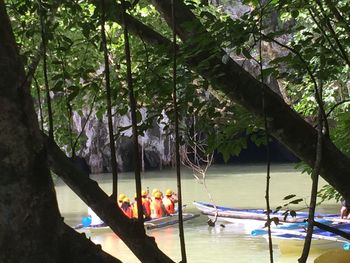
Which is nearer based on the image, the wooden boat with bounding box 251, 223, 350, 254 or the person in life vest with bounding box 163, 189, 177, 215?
the wooden boat with bounding box 251, 223, 350, 254

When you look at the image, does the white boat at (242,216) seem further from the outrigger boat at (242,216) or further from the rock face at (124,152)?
the rock face at (124,152)

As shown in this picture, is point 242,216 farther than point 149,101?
Yes

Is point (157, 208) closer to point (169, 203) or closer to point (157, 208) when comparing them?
point (157, 208)

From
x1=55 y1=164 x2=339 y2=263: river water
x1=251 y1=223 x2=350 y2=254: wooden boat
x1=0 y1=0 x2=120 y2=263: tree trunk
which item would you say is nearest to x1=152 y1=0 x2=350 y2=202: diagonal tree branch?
x1=0 y1=0 x2=120 y2=263: tree trunk

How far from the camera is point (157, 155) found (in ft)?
60.4

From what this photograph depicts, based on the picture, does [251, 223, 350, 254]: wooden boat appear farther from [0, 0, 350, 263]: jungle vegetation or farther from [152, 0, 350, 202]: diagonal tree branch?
[152, 0, 350, 202]: diagonal tree branch

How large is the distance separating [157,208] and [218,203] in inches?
94.2

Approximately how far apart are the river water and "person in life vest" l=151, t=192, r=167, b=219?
1.12 ft

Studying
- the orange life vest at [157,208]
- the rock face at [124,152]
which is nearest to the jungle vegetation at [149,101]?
the orange life vest at [157,208]

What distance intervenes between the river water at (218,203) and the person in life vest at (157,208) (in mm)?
341

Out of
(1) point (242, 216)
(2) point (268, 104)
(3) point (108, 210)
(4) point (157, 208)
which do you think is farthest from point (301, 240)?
(3) point (108, 210)

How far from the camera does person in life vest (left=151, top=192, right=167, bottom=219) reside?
8.84 m

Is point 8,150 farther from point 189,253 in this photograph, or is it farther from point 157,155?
point 157,155

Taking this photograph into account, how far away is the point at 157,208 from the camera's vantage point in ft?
29.1
